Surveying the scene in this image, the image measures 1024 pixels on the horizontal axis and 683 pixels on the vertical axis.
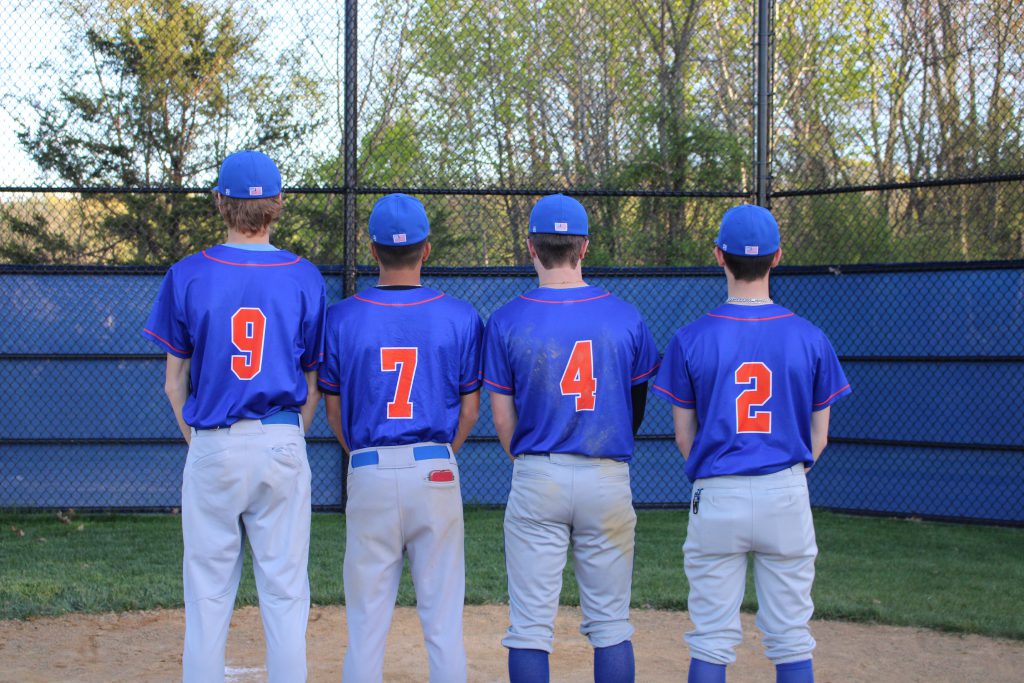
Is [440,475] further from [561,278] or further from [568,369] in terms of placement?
[561,278]

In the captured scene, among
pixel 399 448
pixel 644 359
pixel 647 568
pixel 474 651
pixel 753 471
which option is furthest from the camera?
pixel 647 568

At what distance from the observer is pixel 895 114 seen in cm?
900

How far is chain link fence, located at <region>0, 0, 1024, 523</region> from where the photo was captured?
824cm

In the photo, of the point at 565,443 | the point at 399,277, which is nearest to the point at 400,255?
the point at 399,277

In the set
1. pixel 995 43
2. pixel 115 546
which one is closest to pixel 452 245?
pixel 115 546

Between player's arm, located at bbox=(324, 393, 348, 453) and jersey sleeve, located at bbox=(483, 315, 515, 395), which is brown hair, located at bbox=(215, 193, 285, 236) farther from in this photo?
jersey sleeve, located at bbox=(483, 315, 515, 395)

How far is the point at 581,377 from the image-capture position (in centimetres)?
367

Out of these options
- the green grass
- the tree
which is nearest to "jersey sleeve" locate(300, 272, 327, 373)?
the green grass

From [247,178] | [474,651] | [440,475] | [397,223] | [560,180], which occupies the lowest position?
[474,651]

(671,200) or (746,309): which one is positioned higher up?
(671,200)

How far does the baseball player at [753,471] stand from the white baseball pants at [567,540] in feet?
0.90

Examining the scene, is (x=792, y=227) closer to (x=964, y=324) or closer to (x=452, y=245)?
(x=964, y=324)

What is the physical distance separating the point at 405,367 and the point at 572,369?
0.58 meters

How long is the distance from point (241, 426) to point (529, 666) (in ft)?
4.31
